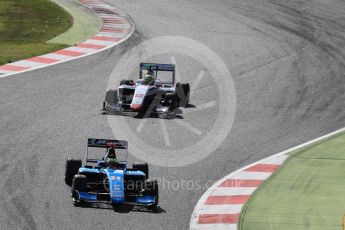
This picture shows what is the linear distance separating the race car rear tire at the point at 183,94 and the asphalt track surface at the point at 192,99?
1.06 metres

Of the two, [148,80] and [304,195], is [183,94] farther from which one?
[304,195]

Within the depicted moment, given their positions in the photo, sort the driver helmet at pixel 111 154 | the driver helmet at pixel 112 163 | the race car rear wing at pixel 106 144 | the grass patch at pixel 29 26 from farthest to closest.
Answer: the grass patch at pixel 29 26 < the race car rear wing at pixel 106 144 < the driver helmet at pixel 111 154 < the driver helmet at pixel 112 163

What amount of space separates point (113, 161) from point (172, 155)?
3.45 m

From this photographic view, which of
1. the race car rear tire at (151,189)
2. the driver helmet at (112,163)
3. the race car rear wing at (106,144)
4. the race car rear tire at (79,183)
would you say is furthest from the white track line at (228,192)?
the race car rear tire at (79,183)

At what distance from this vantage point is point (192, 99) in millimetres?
27344

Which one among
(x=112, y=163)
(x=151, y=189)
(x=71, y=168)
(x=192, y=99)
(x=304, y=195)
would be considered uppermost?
(x=112, y=163)

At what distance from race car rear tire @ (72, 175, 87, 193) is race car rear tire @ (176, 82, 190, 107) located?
29.8 feet

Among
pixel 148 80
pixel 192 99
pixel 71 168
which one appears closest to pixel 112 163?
pixel 71 168

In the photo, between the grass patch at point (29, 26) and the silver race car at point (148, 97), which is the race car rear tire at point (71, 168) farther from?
the grass patch at point (29, 26)

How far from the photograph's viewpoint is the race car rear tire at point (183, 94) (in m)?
26.4

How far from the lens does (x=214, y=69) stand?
1217 inches

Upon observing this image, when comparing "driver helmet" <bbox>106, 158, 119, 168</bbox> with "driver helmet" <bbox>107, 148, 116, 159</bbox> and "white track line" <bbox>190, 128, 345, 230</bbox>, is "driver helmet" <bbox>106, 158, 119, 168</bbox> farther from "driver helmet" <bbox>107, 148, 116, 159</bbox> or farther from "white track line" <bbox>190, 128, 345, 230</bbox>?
"white track line" <bbox>190, 128, 345, 230</bbox>

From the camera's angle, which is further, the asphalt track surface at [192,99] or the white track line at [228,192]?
the asphalt track surface at [192,99]

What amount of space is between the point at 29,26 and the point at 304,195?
20.3 m
